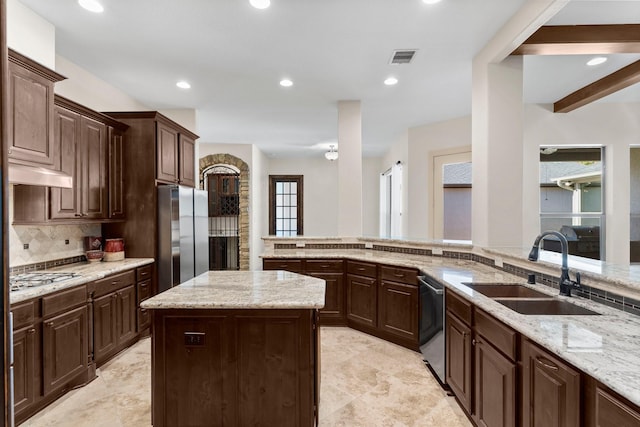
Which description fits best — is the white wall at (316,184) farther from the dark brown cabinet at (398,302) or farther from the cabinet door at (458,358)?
the cabinet door at (458,358)

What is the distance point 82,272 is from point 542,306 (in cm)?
355

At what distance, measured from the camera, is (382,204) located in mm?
8469

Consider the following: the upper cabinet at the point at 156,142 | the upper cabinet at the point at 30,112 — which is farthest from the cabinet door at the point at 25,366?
the upper cabinet at the point at 156,142

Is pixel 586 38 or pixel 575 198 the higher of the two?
pixel 586 38

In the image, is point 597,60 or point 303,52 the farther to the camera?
point 597,60

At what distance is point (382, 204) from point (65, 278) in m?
7.06

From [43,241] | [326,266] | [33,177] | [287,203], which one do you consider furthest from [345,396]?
[287,203]

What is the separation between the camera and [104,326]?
9.36 feet

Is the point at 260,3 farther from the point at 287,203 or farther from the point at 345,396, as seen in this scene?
the point at 287,203

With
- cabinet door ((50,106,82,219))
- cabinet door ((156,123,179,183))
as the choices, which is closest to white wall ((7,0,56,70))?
cabinet door ((50,106,82,219))

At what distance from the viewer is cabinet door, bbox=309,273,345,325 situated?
152 inches

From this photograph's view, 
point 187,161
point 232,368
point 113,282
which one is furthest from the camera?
point 187,161

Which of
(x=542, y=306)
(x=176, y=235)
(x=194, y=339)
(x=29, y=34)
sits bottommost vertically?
(x=194, y=339)

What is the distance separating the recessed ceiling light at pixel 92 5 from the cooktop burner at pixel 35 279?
2089 millimetres
